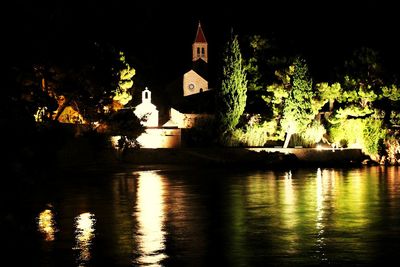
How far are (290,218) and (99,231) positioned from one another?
501 centimetres

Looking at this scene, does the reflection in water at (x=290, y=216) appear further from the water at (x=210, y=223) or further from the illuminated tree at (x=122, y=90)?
the illuminated tree at (x=122, y=90)

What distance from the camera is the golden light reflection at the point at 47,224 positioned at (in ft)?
55.2

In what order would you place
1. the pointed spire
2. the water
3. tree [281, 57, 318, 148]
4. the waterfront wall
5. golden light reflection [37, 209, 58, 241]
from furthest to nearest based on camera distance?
1. the pointed spire
2. tree [281, 57, 318, 148]
3. the waterfront wall
4. golden light reflection [37, 209, 58, 241]
5. the water

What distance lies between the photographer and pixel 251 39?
5991 cm

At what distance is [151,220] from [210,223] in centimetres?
152

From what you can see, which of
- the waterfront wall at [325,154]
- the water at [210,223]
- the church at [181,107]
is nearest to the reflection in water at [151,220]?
the water at [210,223]

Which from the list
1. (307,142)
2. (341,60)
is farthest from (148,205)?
(341,60)

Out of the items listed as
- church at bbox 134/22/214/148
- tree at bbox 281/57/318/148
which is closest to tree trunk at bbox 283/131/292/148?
tree at bbox 281/57/318/148

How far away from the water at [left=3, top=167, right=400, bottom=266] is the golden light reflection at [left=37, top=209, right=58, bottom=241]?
0.08ft

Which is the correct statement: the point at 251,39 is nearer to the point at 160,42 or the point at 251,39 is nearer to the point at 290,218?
the point at 160,42

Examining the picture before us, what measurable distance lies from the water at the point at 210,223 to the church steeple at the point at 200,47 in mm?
52939

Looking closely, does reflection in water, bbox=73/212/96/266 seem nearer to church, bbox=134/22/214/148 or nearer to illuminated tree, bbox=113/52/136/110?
illuminated tree, bbox=113/52/136/110

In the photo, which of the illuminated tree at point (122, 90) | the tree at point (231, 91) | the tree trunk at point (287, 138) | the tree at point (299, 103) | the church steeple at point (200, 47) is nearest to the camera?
the illuminated tree at point (122, 90)

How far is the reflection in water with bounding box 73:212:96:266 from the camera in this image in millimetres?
14273
